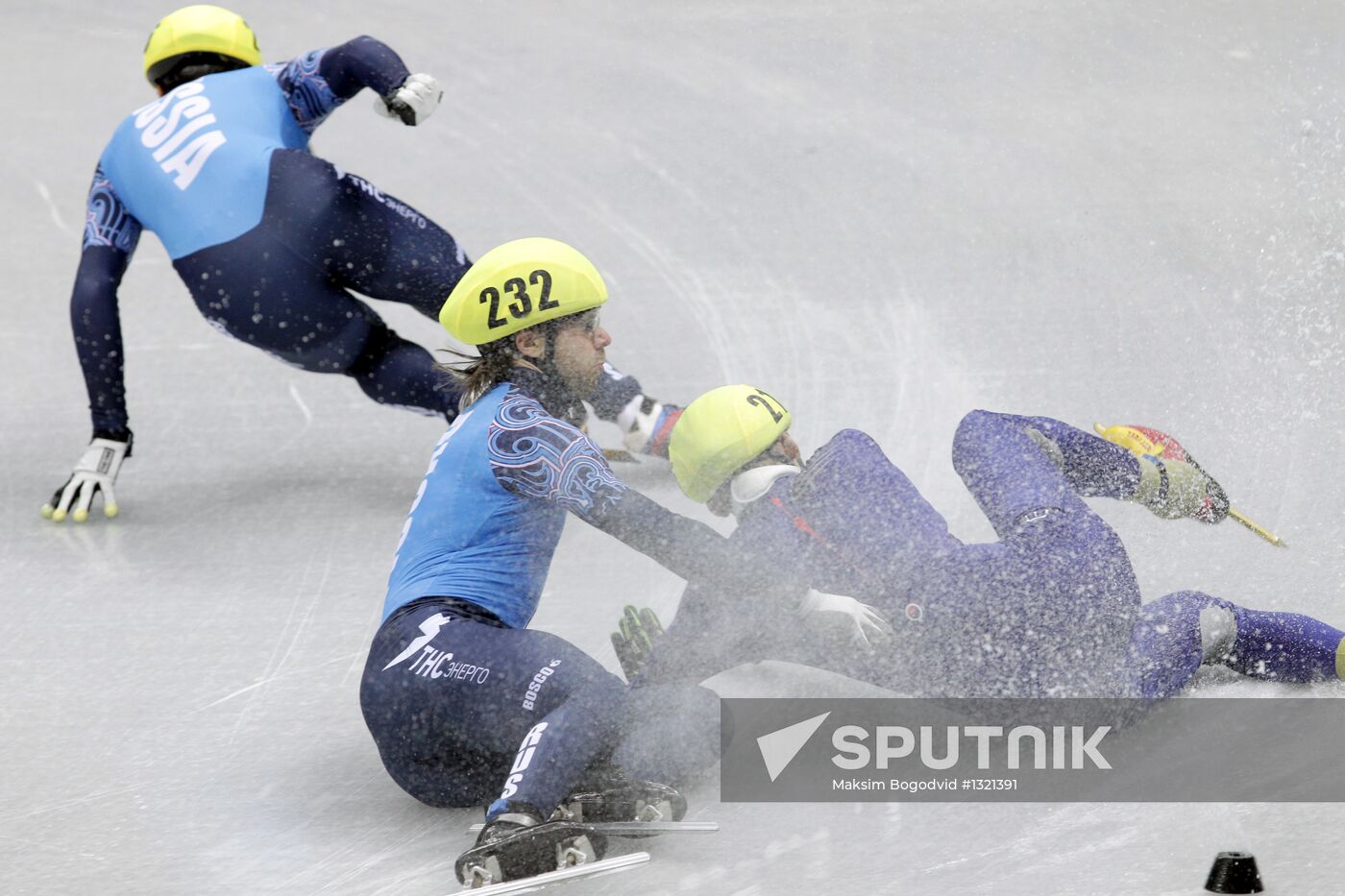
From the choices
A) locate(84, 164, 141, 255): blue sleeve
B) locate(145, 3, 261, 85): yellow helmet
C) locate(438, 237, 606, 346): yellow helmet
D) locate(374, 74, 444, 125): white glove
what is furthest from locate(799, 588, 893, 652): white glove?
locate(145, 3, 261, 85): yellow helmet

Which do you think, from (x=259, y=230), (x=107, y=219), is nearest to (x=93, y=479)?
(x=107, y=219)

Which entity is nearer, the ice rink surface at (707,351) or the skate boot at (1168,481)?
the ice rink surface at (707,351)

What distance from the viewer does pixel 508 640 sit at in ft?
12.3

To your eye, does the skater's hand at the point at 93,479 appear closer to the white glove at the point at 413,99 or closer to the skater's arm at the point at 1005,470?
the white glove at the point at 413,99

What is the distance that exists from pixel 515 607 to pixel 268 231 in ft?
6.58

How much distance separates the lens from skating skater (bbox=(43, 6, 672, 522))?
18.1 ft

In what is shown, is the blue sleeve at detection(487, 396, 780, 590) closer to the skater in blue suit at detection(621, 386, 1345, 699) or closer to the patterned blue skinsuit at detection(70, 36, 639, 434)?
the skater in blue suit at detection(621, 386, 1345, 699)

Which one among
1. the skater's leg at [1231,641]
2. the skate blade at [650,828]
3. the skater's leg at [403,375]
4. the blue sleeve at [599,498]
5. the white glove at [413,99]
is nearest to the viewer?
the skate blade at [650,828]

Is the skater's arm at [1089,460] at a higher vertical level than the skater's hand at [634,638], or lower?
higher

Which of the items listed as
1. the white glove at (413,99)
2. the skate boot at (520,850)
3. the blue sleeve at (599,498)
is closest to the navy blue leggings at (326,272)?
the white glove at (413,99)

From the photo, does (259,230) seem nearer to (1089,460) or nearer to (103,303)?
(103,303)

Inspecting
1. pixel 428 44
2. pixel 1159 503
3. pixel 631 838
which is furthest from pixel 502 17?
pixel 631 838

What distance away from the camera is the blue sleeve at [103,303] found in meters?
5.63

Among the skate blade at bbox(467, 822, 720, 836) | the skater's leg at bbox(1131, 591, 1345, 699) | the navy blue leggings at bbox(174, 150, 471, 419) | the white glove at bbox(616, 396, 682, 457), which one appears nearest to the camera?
the skate blade at bbox(467, 822, 720, 836)
